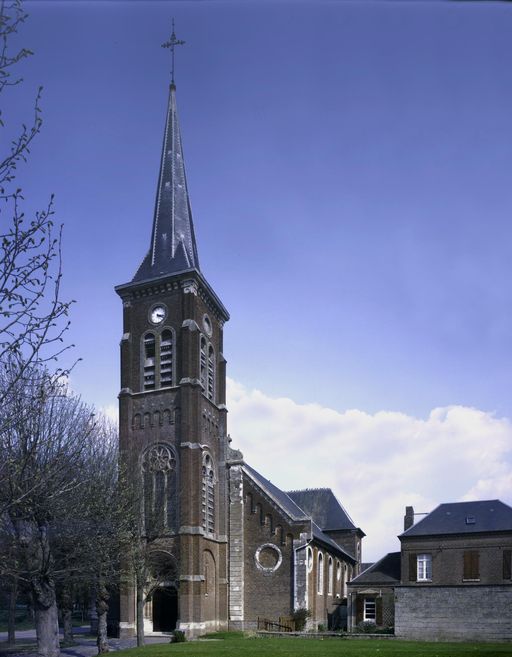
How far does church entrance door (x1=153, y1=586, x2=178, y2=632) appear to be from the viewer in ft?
133

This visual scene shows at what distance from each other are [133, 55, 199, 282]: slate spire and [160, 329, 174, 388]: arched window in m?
4.30

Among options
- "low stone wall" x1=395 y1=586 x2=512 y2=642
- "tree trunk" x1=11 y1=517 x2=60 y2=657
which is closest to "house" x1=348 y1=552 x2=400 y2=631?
"low stone wall" x1=395 y1=586 x2=512 y2=642

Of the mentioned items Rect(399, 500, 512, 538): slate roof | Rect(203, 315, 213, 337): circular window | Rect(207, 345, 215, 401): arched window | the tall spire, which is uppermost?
the tall spire

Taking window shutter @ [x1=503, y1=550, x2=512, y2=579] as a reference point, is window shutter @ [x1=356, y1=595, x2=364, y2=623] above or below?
below

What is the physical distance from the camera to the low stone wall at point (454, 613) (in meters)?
36.9

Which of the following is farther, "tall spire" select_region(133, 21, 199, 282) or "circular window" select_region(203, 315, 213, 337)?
"tall spire" select_region(133, 21, 199, 282)

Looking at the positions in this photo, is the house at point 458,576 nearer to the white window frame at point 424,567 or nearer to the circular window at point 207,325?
the white window frame at point 424,567

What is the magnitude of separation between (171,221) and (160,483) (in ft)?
60.7

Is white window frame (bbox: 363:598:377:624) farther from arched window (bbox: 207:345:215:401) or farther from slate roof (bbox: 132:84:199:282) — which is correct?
slate roof (bbox: 132:84:199:282)

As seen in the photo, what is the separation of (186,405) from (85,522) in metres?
14.5

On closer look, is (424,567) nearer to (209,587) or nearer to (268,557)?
(268,557)

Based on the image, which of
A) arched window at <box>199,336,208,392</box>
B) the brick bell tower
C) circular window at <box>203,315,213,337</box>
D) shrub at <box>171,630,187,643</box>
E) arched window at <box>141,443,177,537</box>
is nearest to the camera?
shrub at <box>171,630,187,643</box>

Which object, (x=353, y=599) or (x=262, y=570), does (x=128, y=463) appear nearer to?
(x=262, y=570)

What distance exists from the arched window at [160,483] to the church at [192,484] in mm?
74
